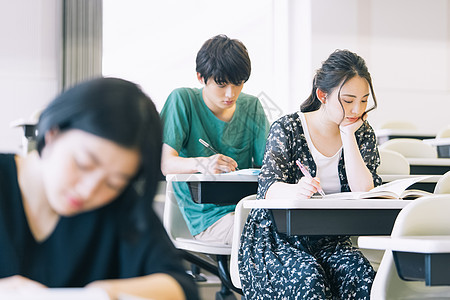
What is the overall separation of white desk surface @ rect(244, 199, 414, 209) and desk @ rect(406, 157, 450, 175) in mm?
1346

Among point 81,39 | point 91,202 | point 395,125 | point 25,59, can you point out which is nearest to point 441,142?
point 395,125

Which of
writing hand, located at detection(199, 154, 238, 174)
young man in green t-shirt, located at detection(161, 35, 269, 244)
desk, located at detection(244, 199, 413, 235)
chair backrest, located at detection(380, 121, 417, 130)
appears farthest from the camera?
chair backrest, located at detection(380, 121, 417, 130)

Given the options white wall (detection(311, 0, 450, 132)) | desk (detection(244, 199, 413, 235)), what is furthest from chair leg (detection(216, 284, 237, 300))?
white wall (detection(311, 0, 450, 132))

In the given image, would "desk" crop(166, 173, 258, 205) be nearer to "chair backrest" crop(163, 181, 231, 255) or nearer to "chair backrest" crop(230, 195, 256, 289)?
"chair backrest" crop(230, 195, 256, 289)

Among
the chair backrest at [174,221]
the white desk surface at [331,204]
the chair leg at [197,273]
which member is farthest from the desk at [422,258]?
the chair leg at [197,273]

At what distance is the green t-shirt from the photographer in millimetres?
2684

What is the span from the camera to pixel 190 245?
2.62 metres

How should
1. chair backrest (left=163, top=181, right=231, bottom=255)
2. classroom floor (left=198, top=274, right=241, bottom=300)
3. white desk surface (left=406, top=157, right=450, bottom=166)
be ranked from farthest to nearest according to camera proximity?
classroom floor (left=198, top=274, right=241, bottom=300) → white desk surface (left=406, top=157, right=450, bottom=166) → chair backrest (left=163, top=181, right=231, bottom=255)

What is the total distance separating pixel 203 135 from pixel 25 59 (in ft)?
12.9

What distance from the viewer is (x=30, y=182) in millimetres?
819

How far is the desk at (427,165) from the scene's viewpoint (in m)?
3.02

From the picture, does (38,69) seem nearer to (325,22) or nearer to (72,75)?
(72,75)

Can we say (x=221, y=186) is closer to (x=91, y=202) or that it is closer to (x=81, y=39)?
(x=91, y=202)

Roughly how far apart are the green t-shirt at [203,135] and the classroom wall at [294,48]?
3.51m
